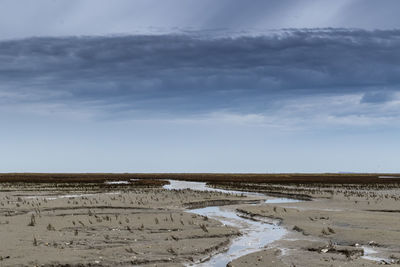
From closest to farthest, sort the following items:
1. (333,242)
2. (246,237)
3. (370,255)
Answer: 1. (370,255)
2. (333,242)
3. (246,237)

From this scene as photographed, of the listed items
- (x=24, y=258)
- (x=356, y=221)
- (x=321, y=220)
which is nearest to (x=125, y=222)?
(x=24, y=258)

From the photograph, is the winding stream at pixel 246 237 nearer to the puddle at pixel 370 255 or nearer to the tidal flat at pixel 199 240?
the tidal flat at pixel 199 240

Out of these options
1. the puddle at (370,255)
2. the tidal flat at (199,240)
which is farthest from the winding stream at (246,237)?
the puddle at (370,255)

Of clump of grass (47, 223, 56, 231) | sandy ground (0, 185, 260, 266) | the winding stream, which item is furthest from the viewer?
clump of grass (47, 223, 56, 231)

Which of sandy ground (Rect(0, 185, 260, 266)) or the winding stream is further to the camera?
the winding stream

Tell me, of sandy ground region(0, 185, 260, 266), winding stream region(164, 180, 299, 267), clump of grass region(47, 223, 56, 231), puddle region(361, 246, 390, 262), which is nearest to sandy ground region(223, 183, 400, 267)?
puddle region(361, 246, 390, 262)

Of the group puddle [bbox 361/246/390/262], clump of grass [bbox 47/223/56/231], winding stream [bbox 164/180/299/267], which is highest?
clump of grass [bbox 47/223/56/231]

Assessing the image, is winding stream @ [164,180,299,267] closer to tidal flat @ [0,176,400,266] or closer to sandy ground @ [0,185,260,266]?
tidal flat @ [0,176,400,266]

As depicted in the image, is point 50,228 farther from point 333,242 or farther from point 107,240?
point 333,242

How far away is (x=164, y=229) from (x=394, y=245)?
10.4 metres

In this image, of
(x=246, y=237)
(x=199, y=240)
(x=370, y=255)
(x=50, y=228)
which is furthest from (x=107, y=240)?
(x=370, y=255)

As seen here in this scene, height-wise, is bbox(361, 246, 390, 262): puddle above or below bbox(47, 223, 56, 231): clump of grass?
below

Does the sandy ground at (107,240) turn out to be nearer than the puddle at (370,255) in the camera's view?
Yes

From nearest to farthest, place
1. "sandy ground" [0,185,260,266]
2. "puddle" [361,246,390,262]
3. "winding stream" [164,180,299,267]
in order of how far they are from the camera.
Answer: "sandy ground" [0,185,260,266] → "puddle" [361,246,390,262] → "winding stream" [164,180,299,267]
